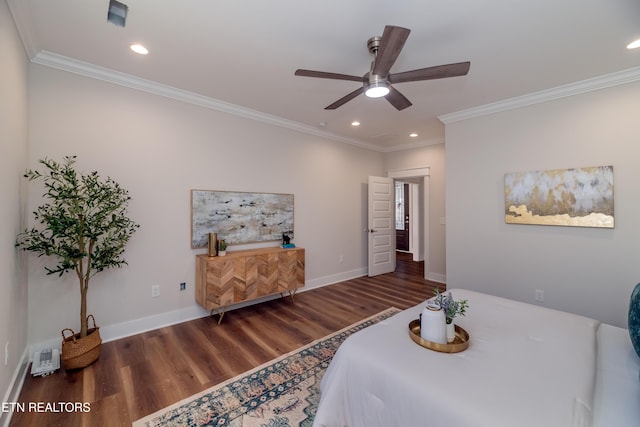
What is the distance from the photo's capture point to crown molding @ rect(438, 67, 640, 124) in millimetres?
2674

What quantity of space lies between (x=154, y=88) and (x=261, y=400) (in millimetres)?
3293

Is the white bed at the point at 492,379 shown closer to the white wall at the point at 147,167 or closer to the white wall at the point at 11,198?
the white wall at the point at 11,198

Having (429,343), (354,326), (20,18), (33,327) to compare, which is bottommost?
(354,326)

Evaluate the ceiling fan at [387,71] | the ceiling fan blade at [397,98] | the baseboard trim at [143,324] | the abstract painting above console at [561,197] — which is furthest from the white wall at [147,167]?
the abstract painting above console at [561,197]

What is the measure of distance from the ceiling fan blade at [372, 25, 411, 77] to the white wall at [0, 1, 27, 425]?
2.38 metres

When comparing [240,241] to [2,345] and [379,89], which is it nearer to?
[2,345]

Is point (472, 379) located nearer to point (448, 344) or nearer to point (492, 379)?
point (492, 379)

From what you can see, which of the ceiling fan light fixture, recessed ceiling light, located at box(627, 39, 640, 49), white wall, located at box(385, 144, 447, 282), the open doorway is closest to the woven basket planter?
the ceiling fan light fixture

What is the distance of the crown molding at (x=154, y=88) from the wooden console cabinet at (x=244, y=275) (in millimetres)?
1922

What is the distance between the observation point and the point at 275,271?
3625 millimetres

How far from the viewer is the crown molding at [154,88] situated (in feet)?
8.03

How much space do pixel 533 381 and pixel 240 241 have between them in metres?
3.26

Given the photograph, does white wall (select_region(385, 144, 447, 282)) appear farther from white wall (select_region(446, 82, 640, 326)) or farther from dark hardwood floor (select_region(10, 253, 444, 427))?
dark hardwood floor (select_region(10, 253, 444, 427))

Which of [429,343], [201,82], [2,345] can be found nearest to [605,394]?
[429,343]
